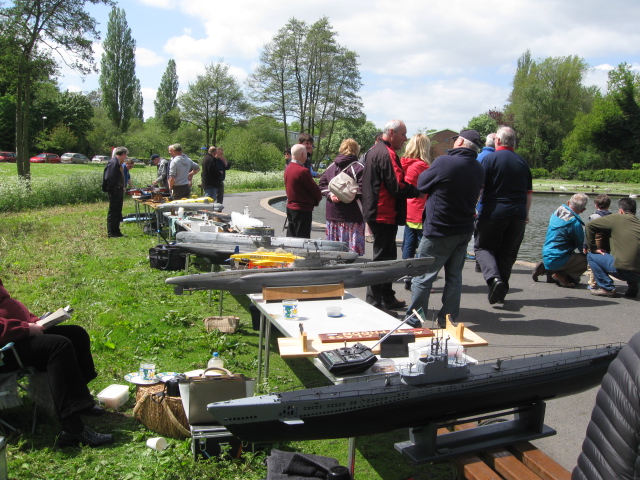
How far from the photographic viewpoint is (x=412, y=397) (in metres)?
2.84

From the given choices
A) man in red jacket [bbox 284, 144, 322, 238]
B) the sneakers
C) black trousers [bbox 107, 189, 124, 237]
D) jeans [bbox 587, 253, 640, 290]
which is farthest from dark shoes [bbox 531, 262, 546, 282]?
black trousers [bbox 107, 189, 124, 237]

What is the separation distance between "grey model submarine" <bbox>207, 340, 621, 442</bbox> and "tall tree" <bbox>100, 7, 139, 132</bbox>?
252 feet

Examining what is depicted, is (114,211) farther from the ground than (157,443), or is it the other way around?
(114,211)

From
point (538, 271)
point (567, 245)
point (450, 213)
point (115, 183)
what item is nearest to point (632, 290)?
point (567, 245)

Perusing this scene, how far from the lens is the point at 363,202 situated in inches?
254

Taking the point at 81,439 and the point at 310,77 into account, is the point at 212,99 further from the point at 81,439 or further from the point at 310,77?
the point at 81,439

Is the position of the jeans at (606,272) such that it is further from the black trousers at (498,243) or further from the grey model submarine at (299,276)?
the grey model submarine at (299,276)

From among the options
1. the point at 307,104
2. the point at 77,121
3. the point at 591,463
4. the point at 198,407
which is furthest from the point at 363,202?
the point at 77,121

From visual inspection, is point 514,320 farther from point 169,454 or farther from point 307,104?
point 307,104

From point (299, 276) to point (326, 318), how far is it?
0.70 metres

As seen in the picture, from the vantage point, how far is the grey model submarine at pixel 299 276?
184 inches

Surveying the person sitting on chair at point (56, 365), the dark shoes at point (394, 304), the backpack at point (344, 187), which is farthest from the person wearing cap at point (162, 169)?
the person sitting on chair at point (56, 365)

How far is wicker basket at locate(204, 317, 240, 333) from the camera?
595cm

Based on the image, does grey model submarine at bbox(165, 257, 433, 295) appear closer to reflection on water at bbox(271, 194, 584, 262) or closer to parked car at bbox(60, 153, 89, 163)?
reflection on water at bbox(271, 194, 584, 262)
